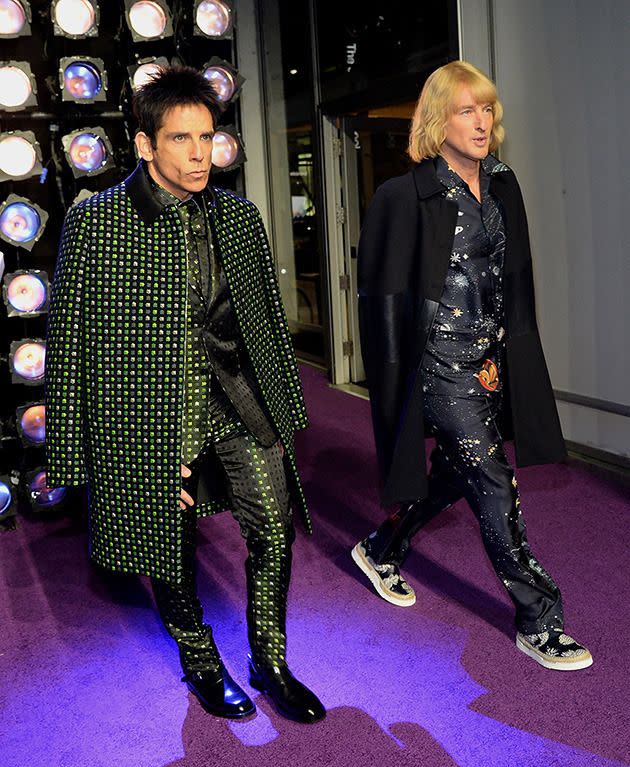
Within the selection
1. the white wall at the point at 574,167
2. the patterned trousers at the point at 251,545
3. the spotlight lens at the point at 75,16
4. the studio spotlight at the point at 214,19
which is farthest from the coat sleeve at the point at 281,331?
the white wall at the point at 574,167

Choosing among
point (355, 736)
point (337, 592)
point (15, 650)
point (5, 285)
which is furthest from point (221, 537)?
point (355, 736)

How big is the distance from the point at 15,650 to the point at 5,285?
1.83 metres

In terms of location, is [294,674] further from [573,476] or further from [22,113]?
[22,113]

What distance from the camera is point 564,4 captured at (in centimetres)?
486

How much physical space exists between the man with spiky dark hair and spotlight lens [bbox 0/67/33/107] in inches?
85.3

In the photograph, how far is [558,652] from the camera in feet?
9.05

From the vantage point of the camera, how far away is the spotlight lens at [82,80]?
4.38 meters

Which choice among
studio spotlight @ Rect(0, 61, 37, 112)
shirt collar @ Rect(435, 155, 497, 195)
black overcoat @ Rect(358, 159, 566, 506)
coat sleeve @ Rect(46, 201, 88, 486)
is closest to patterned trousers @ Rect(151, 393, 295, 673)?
coat sleeve @ Rect(46, 201, 88, 486)

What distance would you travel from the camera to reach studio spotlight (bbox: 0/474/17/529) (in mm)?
4465

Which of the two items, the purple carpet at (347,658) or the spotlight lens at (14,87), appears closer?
the purple carpet at (347,658)

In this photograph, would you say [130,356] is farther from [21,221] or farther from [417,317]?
[21,221]

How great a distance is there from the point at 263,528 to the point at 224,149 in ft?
8.57

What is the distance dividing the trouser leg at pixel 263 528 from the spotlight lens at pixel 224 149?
2.45 metres

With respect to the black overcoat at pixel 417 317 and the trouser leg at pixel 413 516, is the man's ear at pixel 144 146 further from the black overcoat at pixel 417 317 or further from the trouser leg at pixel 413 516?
the trouser leg at pixel 413 516
